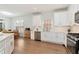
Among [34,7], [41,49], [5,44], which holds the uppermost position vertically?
[34,7]

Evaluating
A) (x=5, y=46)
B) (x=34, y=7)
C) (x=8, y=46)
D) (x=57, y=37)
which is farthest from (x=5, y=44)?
(x=57, y=37)

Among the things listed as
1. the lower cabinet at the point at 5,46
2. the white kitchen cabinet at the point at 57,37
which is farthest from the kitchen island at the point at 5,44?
the white kitchen cabinet at the point at 57,37

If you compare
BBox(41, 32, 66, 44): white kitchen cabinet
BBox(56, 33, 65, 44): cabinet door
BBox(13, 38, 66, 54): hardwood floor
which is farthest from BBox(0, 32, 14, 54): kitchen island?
BBox(56, 33, 65, 44): cabinet door

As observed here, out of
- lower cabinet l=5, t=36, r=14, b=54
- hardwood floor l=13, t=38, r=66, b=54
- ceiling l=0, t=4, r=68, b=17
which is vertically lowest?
hardwood floor l=13, t=38, r=66, b=54

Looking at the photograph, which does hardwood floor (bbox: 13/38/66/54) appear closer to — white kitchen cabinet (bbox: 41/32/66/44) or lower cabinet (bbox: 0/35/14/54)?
white kitchen cabinet (bbox: 41/32/66/44)

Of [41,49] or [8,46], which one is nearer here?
[8,46]

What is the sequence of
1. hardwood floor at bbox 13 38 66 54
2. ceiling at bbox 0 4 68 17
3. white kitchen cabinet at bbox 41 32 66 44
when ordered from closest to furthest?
ceiling at bbox 0 4 68 17 → hardwood floor at bbox 13 38 66 54 → white kitchen cabinet at bbox 41 32 66 44

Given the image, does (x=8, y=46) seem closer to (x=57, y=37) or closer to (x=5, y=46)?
(x=5, y=46)

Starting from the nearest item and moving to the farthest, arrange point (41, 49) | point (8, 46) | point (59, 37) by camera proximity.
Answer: point (8, 46) → point (41, 49) → point (59, 37)

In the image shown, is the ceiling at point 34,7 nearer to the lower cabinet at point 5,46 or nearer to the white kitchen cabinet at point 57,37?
the lower cabinet at point 5,46

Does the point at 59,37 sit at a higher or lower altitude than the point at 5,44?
lower

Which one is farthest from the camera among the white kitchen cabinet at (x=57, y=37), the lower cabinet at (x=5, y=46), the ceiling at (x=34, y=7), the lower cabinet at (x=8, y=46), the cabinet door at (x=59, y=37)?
the cabinet door at (x=59, y=37)
